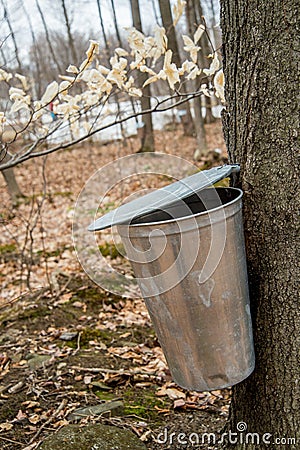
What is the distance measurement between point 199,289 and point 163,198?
0.30 metres

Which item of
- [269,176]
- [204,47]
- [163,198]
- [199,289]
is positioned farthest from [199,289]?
[204,47]

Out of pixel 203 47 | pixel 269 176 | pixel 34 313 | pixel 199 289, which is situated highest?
pixel 269 176

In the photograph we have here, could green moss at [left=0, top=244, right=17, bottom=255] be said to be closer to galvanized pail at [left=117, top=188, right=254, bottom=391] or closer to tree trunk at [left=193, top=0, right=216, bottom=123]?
tree trunk at [left=193, top=0, right=216, bottom=123]

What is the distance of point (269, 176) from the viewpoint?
1536mm

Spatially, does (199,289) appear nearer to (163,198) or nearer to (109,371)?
(163,198)

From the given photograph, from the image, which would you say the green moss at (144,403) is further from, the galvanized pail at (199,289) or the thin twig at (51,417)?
the galvanized pail at (199,289)

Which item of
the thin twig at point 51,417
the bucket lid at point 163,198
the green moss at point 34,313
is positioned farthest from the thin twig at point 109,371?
the bucket lid at point 163,198

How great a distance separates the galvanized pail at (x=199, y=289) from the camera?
4.53 ft

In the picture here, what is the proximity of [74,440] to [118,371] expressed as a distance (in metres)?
0.73

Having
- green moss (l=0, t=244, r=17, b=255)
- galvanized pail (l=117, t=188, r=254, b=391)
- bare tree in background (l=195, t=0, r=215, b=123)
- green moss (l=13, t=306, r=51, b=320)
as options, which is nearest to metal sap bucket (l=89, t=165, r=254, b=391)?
galvanized pail (l=117, t=188, r=254, b=391)

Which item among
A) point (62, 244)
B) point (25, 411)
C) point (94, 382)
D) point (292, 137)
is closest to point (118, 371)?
point (94, 382)

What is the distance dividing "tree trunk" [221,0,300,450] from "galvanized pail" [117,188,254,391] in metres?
0.09

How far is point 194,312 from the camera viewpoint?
1.45m

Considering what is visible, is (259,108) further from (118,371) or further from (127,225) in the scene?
(118,371)
